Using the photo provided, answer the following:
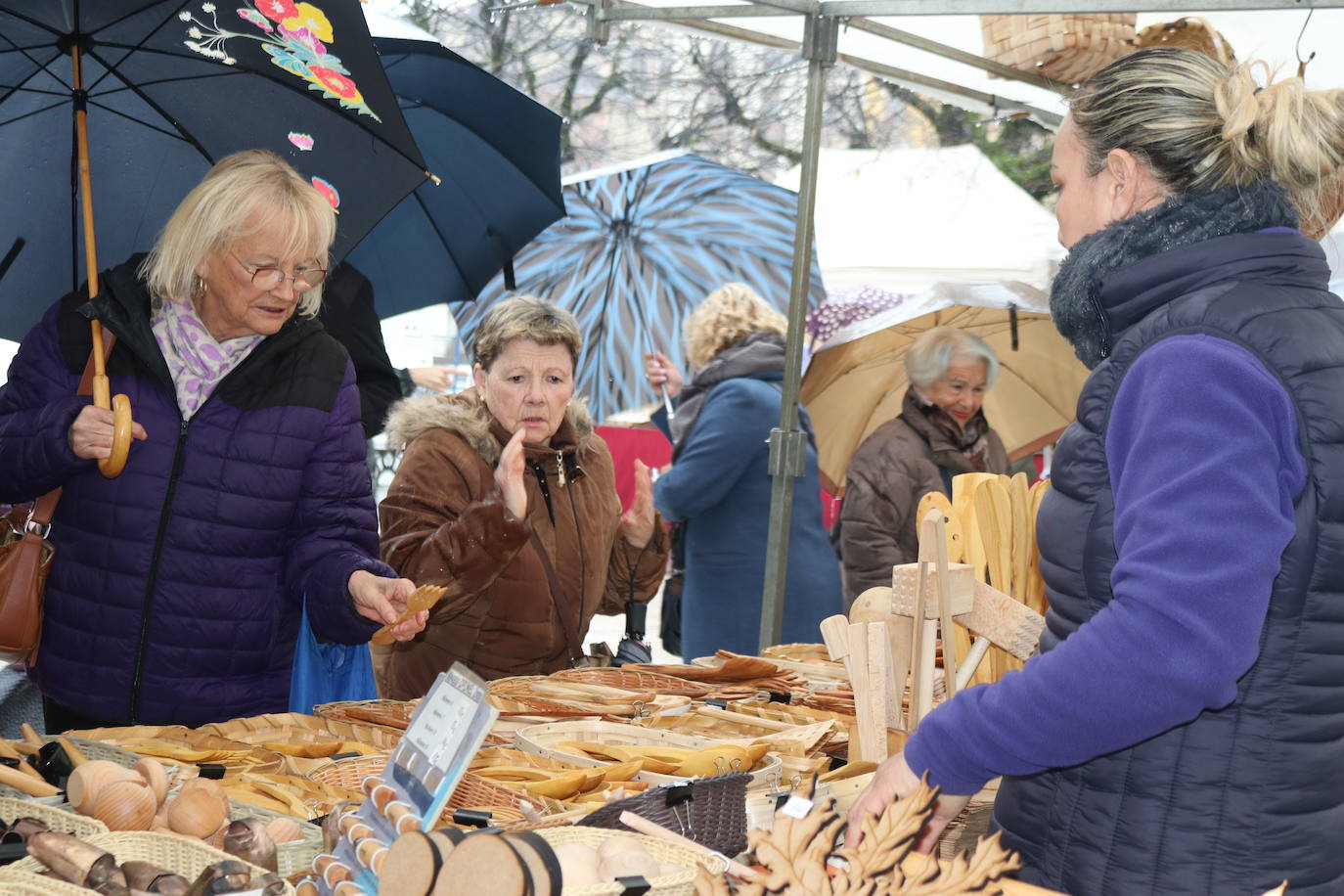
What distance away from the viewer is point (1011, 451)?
201 inches

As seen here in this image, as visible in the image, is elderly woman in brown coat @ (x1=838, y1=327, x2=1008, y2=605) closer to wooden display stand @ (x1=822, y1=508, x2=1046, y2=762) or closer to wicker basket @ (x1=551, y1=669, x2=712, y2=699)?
wicker basket @ (x1=551, y1=669, x2=712, y2=699)

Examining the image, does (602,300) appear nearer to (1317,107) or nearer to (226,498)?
(226,498)

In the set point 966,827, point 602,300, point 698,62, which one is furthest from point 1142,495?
point 698,62

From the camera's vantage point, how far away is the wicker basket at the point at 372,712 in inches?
85.9

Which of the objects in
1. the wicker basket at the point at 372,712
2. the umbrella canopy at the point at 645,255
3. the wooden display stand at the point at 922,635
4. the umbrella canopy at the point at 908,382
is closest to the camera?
the wooden display stand at the point at 922,635

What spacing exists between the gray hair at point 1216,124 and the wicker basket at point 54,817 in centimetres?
123

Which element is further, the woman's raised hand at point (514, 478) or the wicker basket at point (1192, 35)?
the wicker basket at point (1192, 35)

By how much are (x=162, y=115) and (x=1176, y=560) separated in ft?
6.98

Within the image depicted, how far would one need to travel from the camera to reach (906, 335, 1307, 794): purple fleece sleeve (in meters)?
1.12

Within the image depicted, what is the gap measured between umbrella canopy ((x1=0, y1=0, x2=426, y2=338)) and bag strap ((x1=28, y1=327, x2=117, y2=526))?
1.41ft

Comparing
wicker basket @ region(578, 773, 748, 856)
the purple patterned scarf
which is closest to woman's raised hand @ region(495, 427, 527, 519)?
the purple patterned scarf

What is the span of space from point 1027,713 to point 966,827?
2.22 feet

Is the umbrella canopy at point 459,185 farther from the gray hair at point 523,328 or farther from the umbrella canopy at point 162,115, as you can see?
the umbrella canopy at point 162,115

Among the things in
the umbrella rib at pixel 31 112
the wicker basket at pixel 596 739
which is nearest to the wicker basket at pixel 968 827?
the wicker basket at pixel 596 739
